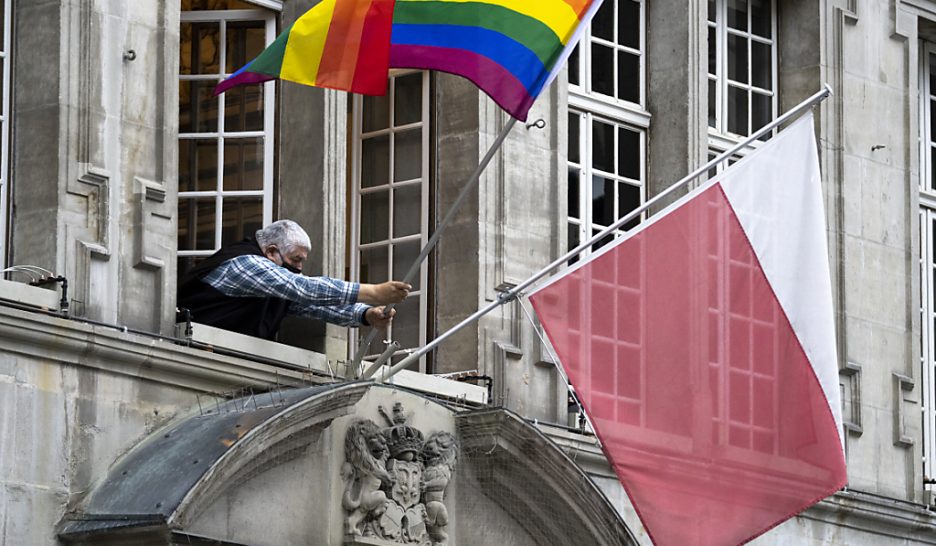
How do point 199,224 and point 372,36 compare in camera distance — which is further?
point 199,224

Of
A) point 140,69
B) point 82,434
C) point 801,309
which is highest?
point 140,69

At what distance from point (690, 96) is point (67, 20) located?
5.43 m

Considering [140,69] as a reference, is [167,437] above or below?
below

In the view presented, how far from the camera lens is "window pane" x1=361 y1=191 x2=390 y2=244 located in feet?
53.7

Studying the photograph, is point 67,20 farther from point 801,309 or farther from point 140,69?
point 801,309

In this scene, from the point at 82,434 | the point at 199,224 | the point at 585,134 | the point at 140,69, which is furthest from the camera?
the point at 585,134

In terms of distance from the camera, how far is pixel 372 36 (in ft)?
44.2

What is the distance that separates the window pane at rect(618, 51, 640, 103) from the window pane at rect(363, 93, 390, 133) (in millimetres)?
1894

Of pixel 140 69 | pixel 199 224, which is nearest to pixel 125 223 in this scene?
pixel 140 69

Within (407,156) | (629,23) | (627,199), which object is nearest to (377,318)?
(407,156)

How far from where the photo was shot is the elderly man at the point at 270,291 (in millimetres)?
13977

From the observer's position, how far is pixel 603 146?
57.1 feet

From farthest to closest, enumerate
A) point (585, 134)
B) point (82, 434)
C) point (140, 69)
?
1. point (585, 134)
2. point (140, 69)
3. point (82, 434)

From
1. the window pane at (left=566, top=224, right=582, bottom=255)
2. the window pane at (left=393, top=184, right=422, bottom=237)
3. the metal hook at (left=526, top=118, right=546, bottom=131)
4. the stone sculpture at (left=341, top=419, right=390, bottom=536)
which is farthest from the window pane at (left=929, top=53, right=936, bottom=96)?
the stone sculpture at (left=341, top=419, right=390, bottom=536)
